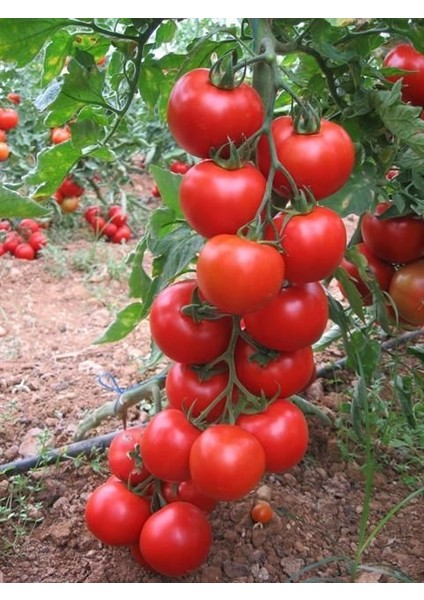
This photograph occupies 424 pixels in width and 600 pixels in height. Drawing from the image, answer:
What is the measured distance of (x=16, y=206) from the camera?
94 cm

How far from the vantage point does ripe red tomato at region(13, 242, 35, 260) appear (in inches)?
135

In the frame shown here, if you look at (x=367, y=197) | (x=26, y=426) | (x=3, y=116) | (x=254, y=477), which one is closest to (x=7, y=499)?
Answer: (x=26, y=426)

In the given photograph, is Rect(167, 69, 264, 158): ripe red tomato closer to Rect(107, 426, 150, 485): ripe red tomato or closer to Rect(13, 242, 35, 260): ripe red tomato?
Rect(107, 426, 150, 485): ripe red tomato

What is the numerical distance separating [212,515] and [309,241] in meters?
0.68

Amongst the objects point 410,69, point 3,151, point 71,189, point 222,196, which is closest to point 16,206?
point 222,196

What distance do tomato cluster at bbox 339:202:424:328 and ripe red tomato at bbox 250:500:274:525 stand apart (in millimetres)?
420

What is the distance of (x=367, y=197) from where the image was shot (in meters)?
1.10

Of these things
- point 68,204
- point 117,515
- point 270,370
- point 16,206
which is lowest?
point 68,204

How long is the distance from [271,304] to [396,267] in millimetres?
502

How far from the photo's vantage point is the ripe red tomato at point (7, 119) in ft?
11.5

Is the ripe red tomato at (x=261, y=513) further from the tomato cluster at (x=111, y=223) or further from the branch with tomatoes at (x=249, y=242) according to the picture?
the tomato cluster at (x=111, y=223)

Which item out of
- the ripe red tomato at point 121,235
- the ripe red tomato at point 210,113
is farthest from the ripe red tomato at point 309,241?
the ripe red tomato at point 121,235


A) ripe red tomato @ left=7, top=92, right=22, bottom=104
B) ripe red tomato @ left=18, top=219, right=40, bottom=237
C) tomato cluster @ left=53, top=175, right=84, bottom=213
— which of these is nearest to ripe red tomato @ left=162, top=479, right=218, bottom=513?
ripe red tomato @ left=18, top=219, right=40, bottom=237

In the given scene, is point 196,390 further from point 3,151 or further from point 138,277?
point 3,151
